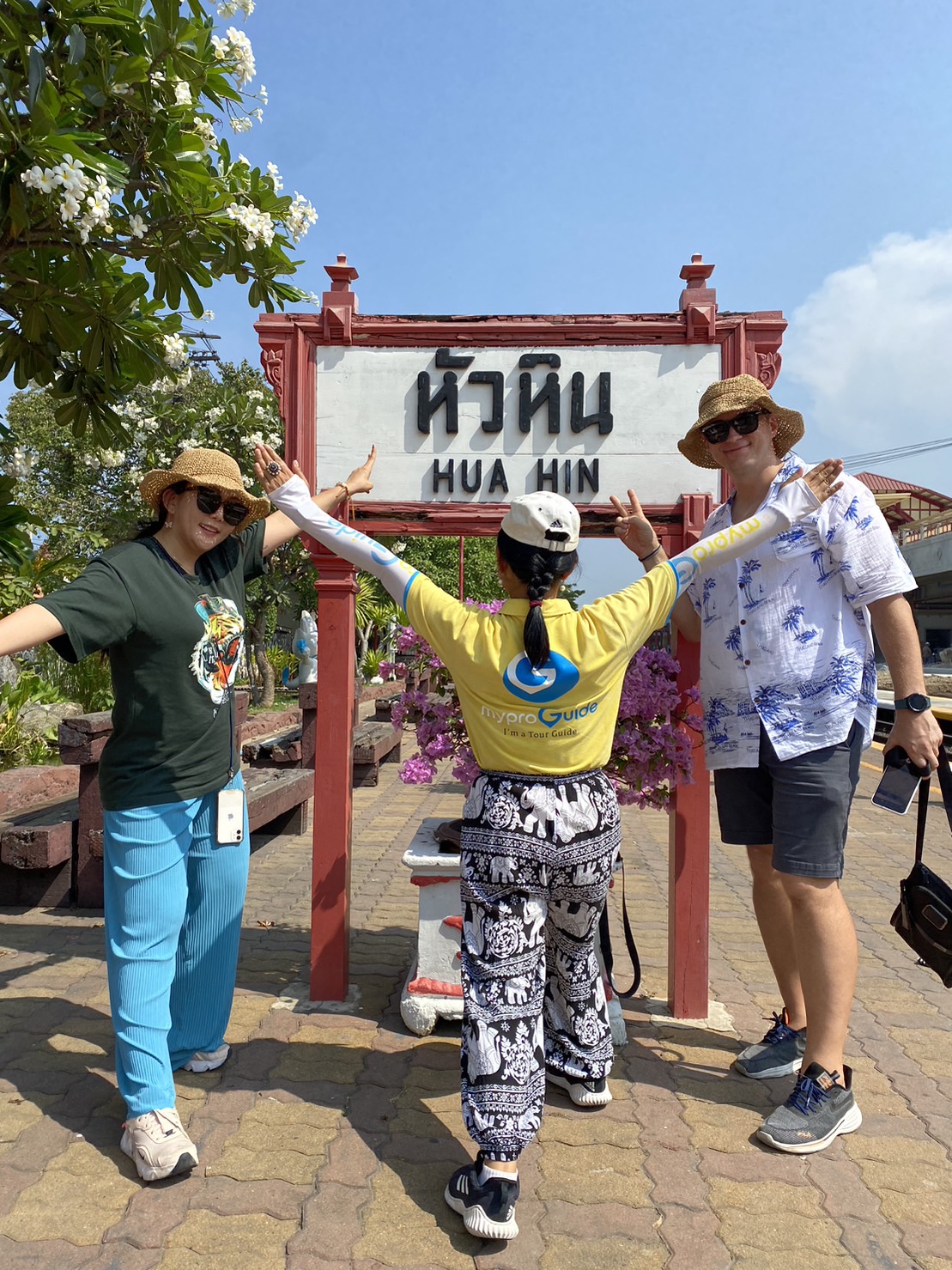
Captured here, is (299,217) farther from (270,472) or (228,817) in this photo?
(228,817)

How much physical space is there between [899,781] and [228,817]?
196 centimetres

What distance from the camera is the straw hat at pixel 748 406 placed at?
2.79 m

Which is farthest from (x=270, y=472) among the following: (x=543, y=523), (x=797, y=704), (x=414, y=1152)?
(x=414, y=1152)

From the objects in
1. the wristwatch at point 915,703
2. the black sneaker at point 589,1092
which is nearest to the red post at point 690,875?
the black sneaker at point 589,1092

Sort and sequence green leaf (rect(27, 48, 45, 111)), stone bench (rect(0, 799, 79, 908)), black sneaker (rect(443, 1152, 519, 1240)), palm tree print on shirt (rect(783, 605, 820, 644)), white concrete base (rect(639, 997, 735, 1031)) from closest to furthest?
black sneaker (rect(443, 1152, 519, 1240)), green leaf (rect(27, 48, 45, 111)), palm tree print on shirt (rect(783, 605, 820, 644)), white concrete base (rect(639, 997, 735, 1031)), stone bench (rect(0, 799, 79, 908))

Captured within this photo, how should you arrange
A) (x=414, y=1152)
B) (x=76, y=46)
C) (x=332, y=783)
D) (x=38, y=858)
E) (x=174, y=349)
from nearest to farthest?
(x=414, y=1152) → (x=76, y=46) → (x=332, y=783) → (x=174, y=349) → (x=38, y=858)

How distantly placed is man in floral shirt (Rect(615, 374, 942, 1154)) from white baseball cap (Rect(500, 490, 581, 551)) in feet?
2.36

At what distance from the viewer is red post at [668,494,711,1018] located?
3.40 metres

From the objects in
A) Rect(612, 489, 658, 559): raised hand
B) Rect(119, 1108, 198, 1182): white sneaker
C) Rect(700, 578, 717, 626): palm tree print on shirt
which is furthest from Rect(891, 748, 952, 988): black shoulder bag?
Rect(119, 1108, 198, 1182): white sneaker

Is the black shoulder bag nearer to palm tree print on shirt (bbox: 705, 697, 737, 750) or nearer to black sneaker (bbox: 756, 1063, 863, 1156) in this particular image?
black sneaker (bbox: 756, 1063, 863, 1156)

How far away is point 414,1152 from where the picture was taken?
247 centimetres

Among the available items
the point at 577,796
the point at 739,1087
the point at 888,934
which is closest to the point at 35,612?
the point at 577,796

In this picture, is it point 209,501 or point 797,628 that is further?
point 797,628

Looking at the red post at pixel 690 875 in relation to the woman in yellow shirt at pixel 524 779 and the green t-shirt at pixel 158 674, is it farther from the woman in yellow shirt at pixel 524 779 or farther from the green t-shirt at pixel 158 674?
the green t-shirt at pixel 158 674
